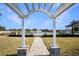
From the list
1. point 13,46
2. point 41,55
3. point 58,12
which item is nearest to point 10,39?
point 13,46

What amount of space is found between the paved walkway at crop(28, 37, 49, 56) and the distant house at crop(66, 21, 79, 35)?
1.18ft

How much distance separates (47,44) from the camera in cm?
356

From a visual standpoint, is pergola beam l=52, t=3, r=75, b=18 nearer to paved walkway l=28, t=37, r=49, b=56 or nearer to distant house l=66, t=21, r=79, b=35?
distant house l=66, t=21, r=79, b=35

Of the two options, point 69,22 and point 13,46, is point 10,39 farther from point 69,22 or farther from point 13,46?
point 69,22

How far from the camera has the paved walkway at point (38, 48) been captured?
11.7 feet

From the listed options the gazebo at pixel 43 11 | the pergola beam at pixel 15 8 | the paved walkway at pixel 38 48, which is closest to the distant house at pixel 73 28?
the gazebo at pixel 43 11

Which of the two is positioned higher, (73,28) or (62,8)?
(62,8)

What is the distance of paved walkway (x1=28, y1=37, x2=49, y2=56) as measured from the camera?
3553 mm

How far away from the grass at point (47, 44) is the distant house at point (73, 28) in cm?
8

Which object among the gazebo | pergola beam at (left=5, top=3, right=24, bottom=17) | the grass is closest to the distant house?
the grass

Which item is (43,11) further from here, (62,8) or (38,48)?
(38,48)

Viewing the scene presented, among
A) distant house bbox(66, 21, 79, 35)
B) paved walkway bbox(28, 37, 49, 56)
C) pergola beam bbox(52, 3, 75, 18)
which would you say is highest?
pergola beam bbox(52, 3, 75, 18)

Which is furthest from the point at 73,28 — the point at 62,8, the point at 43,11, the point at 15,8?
the point at 15,8

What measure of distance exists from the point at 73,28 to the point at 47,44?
39 centimetres
